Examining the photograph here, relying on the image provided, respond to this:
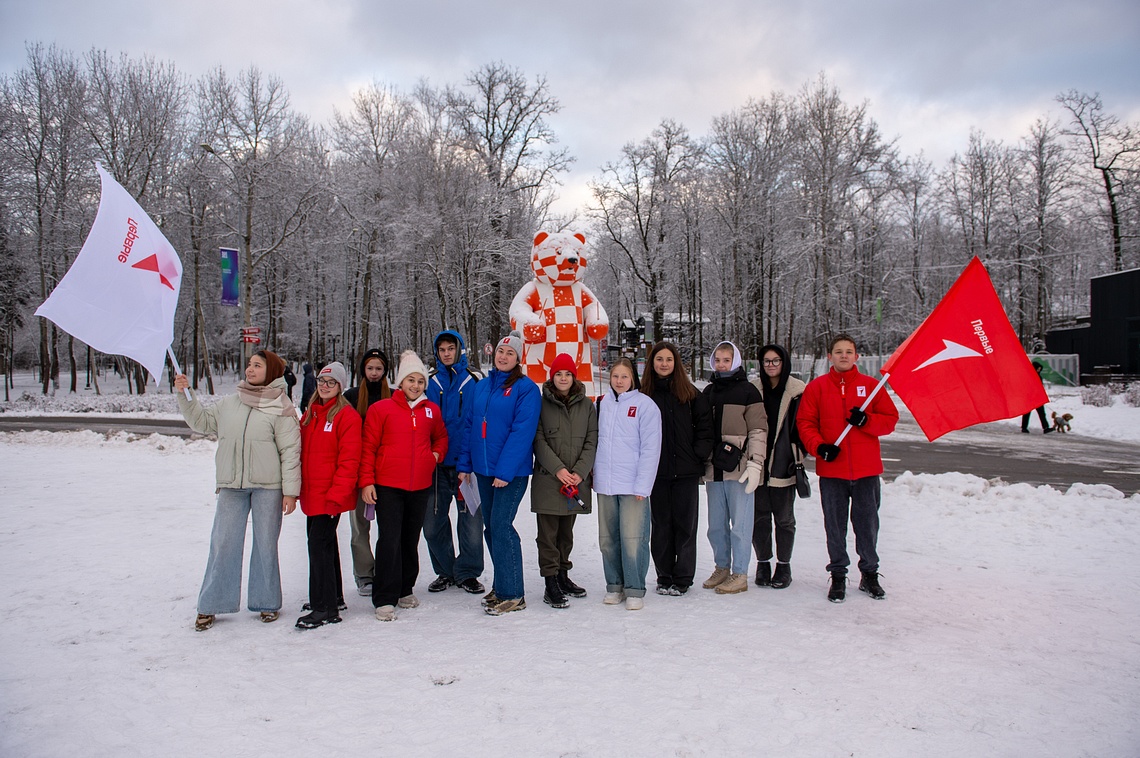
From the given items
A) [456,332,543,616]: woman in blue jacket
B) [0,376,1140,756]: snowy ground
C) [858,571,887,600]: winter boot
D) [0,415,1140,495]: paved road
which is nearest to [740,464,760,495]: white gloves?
[0,376,1140,756]: snowy ground

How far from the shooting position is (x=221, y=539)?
14.5 feet

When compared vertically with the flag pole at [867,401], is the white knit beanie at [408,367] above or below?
above

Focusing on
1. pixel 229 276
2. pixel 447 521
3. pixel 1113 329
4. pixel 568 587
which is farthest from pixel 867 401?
pixel 1113 329

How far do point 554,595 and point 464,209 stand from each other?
2601 centimetres

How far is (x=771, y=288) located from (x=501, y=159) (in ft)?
50.2

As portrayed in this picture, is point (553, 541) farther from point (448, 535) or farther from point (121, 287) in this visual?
point (121, 287)

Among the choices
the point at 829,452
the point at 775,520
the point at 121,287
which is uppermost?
the point at 121,287

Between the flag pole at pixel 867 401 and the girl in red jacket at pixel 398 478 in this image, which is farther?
the flag pole at pixel 867 401

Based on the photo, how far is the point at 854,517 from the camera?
4.97 meters

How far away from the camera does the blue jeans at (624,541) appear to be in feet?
15.8

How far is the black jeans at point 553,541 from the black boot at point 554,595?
2.3 inches

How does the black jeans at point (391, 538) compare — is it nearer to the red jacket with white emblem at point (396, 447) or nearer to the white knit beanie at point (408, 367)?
the red jacket with white emblem at point (396, 447)

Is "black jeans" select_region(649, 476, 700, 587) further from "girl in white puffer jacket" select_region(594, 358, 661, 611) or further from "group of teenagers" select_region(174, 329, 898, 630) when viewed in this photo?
"girl in white puffer jacket" select_region(594, 358, 661, 611)

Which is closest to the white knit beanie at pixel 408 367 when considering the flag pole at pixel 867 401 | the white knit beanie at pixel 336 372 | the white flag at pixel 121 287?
the white knit beanie at pixel 336 372
